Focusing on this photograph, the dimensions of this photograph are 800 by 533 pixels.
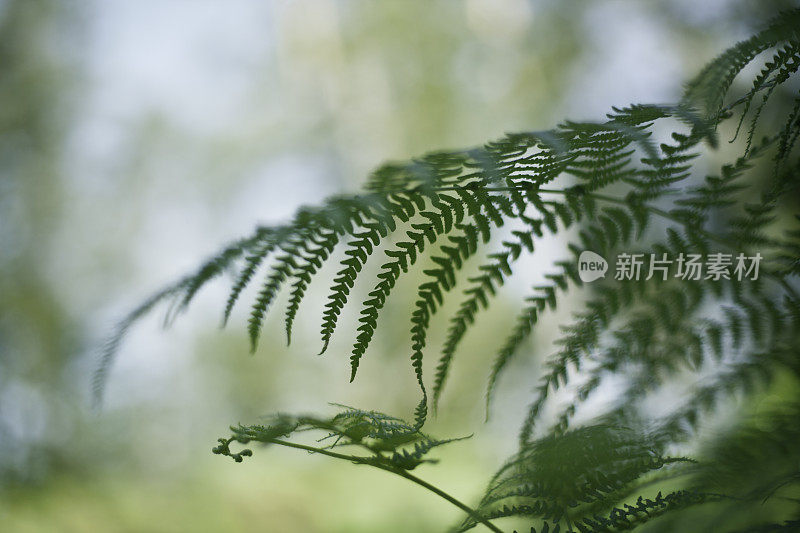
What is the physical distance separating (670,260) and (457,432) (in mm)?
4994

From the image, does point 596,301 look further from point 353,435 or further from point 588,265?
point 353,435

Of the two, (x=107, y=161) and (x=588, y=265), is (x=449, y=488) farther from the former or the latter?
(x=107, y=161)

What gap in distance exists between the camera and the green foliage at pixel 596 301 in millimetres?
385

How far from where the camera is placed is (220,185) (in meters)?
5.56

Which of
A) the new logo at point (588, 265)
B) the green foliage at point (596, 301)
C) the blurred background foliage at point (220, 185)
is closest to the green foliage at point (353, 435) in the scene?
the green foliage at point (596, 301)

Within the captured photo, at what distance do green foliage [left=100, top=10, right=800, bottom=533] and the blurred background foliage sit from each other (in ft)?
8.80

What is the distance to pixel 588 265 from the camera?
597 mm

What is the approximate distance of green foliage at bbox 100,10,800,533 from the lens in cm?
39

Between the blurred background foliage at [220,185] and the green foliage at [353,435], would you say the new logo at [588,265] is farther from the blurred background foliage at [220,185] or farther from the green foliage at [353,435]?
the blurred background foliage at [220,185]

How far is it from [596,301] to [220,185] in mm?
5482

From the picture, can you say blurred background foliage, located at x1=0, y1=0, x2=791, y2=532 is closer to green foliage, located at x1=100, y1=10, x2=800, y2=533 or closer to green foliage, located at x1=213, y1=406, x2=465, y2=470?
green foliage, located at x1=100, y1=10, x2=800, y2=533

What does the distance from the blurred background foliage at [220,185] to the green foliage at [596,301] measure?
2.68m

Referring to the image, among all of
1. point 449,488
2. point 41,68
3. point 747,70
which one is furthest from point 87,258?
point 747,70

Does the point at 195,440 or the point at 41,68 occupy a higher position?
the point at 41,68
